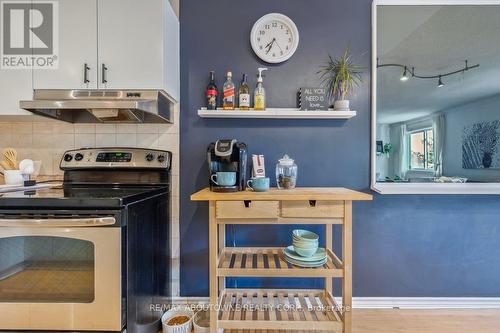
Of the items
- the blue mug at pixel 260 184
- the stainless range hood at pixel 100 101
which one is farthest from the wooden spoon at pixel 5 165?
the blue mug at pixel 260 184

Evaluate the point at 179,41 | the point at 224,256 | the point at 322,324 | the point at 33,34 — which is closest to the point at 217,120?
the point at 179,41

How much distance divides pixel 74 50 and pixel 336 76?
1.59m

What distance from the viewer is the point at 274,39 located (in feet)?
5.87

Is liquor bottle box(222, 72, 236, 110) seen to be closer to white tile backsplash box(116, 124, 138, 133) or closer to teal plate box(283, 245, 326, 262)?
white tile backsplash box(116, 124, 138, 133)

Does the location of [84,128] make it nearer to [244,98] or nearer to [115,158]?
[115,158]

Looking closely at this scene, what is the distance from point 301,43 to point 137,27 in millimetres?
1036

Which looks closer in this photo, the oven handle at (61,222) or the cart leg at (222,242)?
the oven handle at (61,222)

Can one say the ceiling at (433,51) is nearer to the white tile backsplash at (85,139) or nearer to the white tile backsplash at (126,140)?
the white tile backsplash at (85,139)

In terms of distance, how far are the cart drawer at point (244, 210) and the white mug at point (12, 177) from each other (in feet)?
4.29

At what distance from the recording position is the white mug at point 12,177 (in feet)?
5.39

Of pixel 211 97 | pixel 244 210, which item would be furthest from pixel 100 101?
pixel 244 210

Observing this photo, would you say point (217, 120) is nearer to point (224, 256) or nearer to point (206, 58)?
point (206, 58)

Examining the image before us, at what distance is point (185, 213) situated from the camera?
6.08 feet

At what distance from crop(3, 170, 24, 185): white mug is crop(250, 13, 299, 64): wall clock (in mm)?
1704
